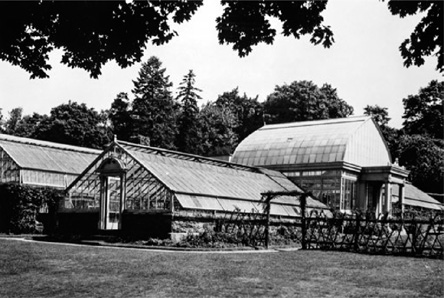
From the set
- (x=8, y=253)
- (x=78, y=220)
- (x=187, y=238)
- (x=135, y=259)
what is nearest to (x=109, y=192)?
(x=78, y=220)

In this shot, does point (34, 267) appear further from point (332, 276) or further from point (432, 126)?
point (432, 126)

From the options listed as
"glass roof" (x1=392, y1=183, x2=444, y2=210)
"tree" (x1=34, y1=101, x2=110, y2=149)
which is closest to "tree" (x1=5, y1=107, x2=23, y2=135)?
"tree" (x1=34, y1=101, x2=110, y2=149)

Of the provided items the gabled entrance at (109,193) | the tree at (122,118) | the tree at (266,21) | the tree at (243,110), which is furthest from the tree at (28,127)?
the tree at (266,21)

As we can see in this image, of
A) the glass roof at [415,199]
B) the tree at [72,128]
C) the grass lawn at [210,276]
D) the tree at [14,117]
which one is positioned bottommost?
the grass lawn at [210,276]

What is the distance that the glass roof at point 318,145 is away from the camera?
130 ft

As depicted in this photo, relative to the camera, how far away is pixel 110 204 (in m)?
29.8

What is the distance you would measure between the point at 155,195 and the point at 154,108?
42.8m

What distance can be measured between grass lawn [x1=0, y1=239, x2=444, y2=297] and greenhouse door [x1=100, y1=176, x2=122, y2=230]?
968cm

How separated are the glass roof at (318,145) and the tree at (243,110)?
32623 millimetres

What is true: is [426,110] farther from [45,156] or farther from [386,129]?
[45,156]

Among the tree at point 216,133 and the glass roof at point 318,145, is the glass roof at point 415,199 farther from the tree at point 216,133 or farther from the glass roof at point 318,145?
the tree at point 216,133

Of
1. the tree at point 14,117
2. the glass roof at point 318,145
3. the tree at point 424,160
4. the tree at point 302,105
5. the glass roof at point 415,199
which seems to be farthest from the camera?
the tree at point 14,117

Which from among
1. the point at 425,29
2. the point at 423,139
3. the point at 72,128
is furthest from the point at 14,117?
the point at 425,29

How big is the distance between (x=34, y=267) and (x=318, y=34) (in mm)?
11047
